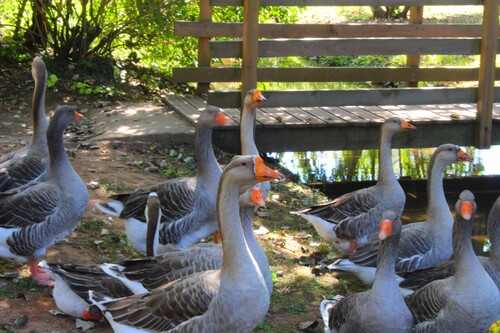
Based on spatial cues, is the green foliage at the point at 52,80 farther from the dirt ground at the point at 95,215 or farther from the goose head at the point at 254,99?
the goose head at the point at 254,99

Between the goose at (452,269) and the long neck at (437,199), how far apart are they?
0.58 meters

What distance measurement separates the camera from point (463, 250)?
577 cm

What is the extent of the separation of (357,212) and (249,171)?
323 cm

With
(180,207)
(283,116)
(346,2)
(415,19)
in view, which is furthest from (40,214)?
(415,19)

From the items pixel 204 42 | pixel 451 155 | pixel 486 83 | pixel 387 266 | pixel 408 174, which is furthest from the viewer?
pixel 408 174

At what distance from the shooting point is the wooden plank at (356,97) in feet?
35.0

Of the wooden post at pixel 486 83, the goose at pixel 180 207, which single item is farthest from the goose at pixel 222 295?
the wooden post at pixel 486 83

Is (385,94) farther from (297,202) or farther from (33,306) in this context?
(33,306)

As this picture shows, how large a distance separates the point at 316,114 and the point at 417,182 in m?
1.90

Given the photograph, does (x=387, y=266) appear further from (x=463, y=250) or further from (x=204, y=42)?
(x=204, y=42)

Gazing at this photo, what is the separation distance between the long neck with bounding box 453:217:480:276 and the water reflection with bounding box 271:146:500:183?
18.6 ft

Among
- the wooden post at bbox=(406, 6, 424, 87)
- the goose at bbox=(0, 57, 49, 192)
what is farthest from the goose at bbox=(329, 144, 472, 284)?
the wooden post at bbox=(406, 6, 424, 87)

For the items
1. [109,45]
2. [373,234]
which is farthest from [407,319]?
[109,45]

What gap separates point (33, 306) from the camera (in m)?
6.00
